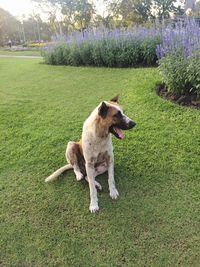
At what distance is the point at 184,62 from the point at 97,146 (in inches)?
116

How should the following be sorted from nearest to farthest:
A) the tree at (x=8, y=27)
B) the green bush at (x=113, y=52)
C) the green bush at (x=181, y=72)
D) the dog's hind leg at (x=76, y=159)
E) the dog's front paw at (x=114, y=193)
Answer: the dog's front paw at (x=114, y=193)
the dog's hind leg at (x=76, y=159)
the green bush at (x=181, y=72)
the green bush at (x=113, y=52)
the tree at (x=8, y=27)

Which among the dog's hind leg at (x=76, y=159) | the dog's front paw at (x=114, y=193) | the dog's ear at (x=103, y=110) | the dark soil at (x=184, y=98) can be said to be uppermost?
the dog's ear at (x=103, y=110)

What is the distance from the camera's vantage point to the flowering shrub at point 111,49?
9094 millimetres

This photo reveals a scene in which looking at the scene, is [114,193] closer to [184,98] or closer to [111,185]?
[111,185]

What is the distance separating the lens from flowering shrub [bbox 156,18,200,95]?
16.8 feet

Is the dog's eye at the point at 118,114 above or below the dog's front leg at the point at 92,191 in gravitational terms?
above

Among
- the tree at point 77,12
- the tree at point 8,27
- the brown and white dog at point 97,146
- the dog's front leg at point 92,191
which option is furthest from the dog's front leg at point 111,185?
the tree at point 8,27

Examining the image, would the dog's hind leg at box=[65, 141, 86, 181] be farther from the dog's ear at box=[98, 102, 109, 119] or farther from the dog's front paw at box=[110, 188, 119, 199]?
the dog's ear at box=[98, 102, 109, 119]

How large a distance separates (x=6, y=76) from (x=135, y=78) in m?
4.87

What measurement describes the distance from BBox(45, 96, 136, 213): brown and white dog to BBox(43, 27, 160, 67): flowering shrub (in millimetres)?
5999

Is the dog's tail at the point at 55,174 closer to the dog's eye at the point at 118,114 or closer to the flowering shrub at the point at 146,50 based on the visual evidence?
the dog's eye at the point at 118,114

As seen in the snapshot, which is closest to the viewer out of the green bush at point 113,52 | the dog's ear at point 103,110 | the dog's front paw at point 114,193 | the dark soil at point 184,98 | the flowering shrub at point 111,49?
the dog's ear at point 103,110

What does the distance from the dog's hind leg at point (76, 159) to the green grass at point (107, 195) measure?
0.12 meters

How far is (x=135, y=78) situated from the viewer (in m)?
7.55
